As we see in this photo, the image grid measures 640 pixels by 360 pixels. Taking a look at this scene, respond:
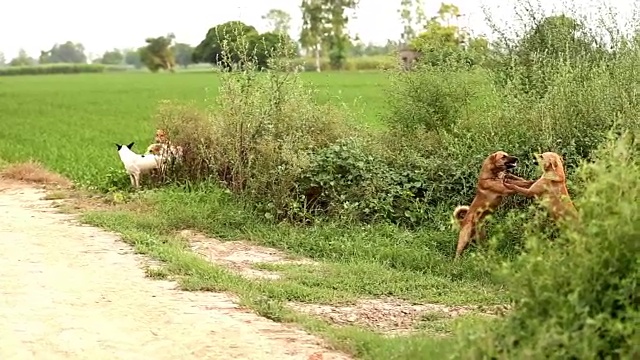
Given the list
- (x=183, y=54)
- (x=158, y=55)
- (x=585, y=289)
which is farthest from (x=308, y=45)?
(x=585, y=289)

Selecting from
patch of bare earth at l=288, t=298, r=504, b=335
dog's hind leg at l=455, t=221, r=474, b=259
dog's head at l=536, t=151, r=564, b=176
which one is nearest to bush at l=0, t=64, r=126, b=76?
dog's hind leg at l=455, t=221, r=474, b=259

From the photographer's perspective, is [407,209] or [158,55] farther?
[158,55]

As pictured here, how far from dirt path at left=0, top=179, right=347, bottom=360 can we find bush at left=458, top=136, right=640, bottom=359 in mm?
1270

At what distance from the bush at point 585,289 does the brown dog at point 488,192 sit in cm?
347

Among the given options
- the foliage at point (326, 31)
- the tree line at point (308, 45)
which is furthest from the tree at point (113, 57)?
the foliage at point (326, 31)

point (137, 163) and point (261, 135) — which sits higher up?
point (261, 135)

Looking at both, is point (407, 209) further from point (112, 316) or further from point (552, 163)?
point (112, 316)

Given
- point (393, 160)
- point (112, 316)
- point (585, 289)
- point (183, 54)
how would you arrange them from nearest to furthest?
point (585, 289), point (112, 316), point (393, 160), point (183, 54)

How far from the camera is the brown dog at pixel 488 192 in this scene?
745cm

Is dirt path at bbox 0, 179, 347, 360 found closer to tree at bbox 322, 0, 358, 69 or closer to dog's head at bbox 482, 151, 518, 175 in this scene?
dog's head at bbox 482, 151, 518, 175

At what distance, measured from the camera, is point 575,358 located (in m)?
3.53

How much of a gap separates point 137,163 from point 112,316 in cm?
501

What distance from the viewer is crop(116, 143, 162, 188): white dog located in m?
10.3

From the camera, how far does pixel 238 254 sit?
792 centimetres
